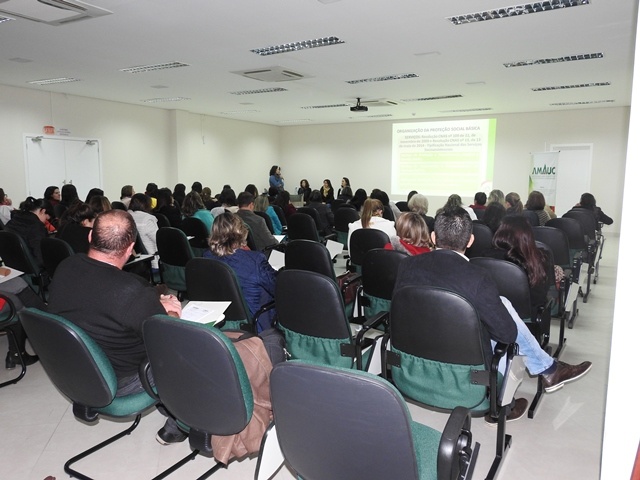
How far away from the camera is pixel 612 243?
10.4 metres

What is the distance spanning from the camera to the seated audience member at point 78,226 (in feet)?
14.8

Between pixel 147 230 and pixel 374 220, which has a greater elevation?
pixel 374 220

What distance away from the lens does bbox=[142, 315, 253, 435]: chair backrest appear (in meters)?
1.69

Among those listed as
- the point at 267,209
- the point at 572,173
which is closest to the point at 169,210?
the point at 267,209

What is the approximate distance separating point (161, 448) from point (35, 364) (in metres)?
1.75

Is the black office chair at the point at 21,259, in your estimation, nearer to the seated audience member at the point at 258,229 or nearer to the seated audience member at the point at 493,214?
the seated audience member at the point at 258,229

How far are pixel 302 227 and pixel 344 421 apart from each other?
5091 mm

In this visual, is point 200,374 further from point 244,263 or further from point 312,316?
point 244,263

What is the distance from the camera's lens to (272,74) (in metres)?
7.52

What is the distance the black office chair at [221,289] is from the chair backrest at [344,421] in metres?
1.49

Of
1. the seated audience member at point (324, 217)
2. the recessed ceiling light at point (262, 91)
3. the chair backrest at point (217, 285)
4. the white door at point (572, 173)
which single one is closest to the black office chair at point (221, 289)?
the chair backrest at point (217, 285)

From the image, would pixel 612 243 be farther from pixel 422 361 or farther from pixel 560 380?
pixel 422 361

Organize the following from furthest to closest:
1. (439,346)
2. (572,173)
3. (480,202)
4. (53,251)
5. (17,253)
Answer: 1. (572,173)
2. (480,202)
3. (17,253)
4. (53,251)
5. (439,346)

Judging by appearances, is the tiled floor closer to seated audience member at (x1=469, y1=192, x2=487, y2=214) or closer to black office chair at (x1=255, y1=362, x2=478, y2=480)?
black office chair at (x1=255, y1=362, x2=478, y2=480)
